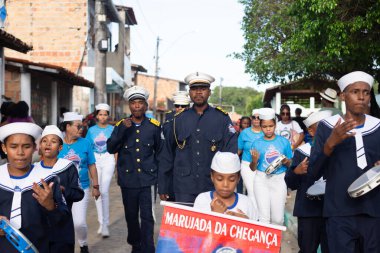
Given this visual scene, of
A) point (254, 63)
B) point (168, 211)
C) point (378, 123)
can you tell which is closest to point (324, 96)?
point (378, 123)

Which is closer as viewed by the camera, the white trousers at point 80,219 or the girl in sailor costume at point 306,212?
the girl in sailor costume at point 306,212

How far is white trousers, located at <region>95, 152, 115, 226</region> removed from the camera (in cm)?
846

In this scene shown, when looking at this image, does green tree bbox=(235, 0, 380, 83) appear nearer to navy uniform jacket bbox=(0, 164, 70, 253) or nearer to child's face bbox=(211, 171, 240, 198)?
child's face bbox=(211, 171, 240, 198)

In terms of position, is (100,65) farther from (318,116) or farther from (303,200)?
(303,200)

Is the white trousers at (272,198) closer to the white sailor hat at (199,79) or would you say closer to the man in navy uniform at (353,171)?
the white sailor hat at (199,79)

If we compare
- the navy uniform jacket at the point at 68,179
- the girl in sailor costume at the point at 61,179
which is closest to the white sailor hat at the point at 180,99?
the girl in sailor costume at the point at 61,179

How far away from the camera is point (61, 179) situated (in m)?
4.59

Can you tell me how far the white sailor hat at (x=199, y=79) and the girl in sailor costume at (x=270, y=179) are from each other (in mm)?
1883

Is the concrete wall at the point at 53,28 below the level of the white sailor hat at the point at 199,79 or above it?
above

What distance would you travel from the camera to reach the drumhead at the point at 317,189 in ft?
17.0

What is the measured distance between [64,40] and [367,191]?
23657mm

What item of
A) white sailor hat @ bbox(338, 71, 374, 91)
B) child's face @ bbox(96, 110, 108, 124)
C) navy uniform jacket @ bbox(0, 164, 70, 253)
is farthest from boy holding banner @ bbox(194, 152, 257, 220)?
child's face @ bbox(96, 110, 108, 124)

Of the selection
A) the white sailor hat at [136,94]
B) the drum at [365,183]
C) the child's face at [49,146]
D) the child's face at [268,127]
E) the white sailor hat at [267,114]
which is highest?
the white sailor hat at [136,94]

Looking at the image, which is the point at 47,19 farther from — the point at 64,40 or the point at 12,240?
the point at 12,240
